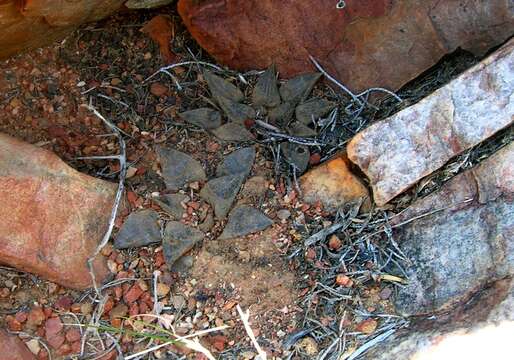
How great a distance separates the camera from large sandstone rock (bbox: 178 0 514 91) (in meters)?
2.57

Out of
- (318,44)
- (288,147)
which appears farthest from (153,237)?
(318,44)

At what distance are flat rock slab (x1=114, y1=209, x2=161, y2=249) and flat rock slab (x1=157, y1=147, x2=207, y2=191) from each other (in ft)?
0.46

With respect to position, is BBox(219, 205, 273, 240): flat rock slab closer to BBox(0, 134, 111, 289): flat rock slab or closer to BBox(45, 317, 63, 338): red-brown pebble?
BBox(0, 134, 111, 289): flat rock slab

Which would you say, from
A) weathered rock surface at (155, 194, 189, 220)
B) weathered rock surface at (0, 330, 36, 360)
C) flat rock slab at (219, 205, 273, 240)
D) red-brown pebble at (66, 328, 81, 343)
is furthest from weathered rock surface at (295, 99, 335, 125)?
weathered rock surface at (0, 330, 36, 360)

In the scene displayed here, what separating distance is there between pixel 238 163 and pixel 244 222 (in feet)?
0.74

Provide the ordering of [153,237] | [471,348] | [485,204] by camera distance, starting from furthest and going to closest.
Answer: [153,237] < [485,204] < [471,348]

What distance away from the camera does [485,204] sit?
2.24m

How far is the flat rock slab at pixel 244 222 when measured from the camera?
241 centimetres

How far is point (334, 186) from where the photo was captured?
8.00 feet

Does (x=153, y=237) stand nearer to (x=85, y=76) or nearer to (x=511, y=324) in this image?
(x=85, y=76)

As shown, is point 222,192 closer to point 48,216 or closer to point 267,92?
point 267,92

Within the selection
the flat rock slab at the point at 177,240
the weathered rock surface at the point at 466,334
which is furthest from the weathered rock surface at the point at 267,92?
the weathered rock surface at the point at 466,334

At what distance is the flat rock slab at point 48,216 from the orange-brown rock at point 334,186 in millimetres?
685

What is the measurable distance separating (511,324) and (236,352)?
0.81 metres
